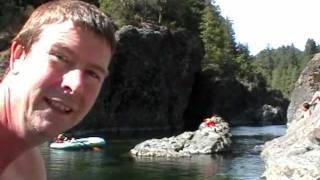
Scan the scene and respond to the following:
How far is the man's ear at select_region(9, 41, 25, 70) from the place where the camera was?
1.65 m

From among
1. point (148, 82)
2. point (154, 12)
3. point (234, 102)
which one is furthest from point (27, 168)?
point (234, 102)

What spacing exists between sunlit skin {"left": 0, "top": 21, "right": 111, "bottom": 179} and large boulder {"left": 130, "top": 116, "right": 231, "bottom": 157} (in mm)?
34287

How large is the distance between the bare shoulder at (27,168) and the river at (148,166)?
24219mm

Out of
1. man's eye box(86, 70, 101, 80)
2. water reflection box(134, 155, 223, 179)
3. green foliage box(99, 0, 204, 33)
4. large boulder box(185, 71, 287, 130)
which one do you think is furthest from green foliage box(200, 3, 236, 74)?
man's eye box(86, 70, 101, 80)

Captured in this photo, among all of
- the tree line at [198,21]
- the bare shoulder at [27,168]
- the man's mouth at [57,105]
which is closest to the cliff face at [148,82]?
the tree line at [198,21]

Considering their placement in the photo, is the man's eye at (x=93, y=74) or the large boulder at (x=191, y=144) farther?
the large boulder at (x=191, y=144)

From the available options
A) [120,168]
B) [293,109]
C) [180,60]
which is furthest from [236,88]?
[120,168]

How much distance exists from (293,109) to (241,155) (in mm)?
6581

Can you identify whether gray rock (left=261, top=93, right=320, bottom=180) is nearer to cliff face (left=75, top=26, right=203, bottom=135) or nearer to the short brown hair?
the short brown hair

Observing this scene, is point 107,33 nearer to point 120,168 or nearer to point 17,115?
point 17,115

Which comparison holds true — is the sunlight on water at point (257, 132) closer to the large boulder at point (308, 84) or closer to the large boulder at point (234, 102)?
the large boulder at point (234, 102)

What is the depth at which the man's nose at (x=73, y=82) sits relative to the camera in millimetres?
1577

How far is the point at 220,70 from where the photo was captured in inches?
3440

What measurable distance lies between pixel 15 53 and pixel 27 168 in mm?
313
